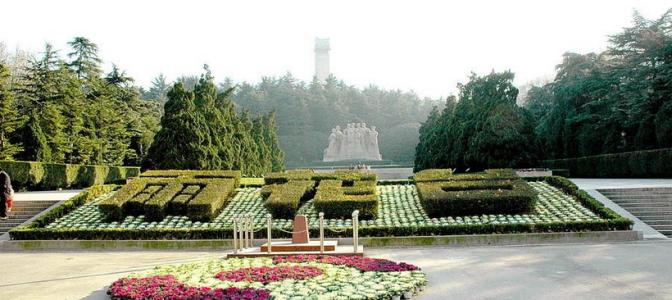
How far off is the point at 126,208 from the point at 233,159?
9766mm

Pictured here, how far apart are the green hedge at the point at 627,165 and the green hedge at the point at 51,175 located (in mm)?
22229

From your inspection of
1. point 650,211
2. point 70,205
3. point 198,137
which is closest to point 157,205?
point 70,205

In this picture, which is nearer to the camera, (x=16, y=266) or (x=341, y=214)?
(x=16, y=266)

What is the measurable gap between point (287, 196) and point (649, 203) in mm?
9812

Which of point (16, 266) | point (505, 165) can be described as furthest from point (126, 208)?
point (505, 165)

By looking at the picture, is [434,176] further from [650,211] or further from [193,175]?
[193,175]

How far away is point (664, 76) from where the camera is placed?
2695 cm

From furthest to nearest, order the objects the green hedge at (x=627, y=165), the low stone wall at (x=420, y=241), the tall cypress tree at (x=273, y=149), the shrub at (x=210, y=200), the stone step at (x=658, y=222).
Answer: the tall cypress tree at (x=273, y=149)
the green hedge at (x=627, y=165)
the shrub at (x=210, y=200)
the stone step at (x=658, y=222)
the low stone wall at (x=420, y=241)

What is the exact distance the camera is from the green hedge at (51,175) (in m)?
22.3

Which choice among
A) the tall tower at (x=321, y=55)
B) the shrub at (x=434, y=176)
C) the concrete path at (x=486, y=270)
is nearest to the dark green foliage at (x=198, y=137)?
the concrete path at (x=486, y=270)

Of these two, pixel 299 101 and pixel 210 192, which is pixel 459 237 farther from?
pixel 299 101

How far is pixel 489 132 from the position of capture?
2398cm

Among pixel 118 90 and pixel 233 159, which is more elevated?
pixel 118 90

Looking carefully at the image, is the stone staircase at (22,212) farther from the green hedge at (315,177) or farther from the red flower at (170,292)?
the red flower at (170,292)
